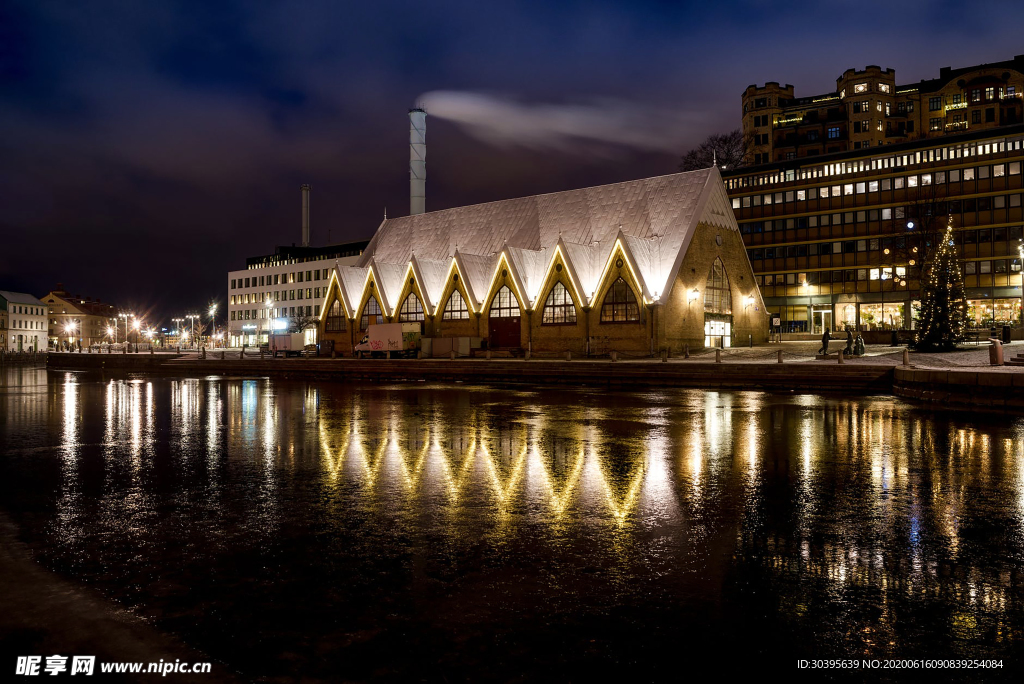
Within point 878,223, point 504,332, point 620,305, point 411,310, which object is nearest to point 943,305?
point 620,305

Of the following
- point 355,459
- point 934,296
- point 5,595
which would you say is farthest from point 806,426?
point 934,296

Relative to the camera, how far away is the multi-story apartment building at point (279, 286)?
10175cm

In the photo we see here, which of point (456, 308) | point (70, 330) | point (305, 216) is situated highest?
point (305, 216)

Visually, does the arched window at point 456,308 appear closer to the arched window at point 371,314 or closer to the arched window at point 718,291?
the arched window at point 371,314

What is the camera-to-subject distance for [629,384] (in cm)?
3086

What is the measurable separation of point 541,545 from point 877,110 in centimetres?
10747

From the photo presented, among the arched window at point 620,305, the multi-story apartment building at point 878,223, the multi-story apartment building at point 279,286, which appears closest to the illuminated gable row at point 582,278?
the arched window at point 620,305

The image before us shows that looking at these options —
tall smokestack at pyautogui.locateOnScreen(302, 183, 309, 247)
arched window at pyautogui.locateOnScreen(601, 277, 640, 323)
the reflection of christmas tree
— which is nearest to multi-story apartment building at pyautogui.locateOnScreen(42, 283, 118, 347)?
tall smokestack at pyautogui.locateOnScreen(302, 183, 309, 247)

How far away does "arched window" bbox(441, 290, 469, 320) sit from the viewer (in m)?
53.2

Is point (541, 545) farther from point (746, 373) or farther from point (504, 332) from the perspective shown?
point (504, 332)

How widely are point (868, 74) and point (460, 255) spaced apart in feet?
245

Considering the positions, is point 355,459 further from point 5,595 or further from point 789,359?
point 789,359

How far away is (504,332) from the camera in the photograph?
50688 mm

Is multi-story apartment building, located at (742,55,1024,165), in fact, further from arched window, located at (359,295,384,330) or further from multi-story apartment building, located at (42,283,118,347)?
multi-story apartment building, located at (42,283,118,347)
